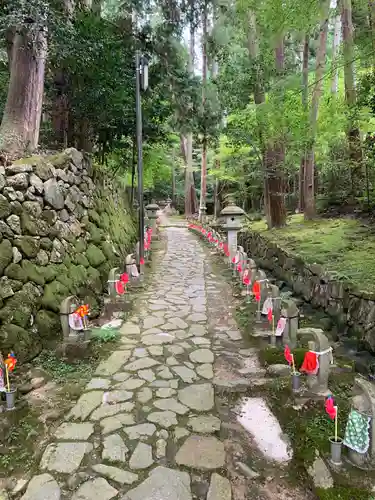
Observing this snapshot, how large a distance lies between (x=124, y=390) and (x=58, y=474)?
121cm

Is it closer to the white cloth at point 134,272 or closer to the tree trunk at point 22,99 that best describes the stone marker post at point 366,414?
the white cloth at point 134,272

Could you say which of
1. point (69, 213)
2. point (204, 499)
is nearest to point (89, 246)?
point (69, 213)

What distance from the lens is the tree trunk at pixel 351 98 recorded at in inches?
308

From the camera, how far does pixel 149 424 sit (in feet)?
10.6

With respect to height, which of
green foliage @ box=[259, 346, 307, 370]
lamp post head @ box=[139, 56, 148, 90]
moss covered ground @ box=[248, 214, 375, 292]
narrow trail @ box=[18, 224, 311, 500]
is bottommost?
narrow trail @ box=[18, 224, 311, 500]

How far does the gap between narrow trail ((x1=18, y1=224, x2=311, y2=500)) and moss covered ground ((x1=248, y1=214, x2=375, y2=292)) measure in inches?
91.6

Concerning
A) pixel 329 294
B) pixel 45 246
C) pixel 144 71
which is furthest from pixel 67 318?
pixel 144 71

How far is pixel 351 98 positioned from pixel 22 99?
8054mm

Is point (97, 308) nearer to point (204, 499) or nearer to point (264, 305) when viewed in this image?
point (264, 305)

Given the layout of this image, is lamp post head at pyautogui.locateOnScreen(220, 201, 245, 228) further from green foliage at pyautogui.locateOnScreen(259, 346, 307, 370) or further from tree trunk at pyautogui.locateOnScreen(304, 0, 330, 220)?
green foliage at pyautogui.locateOnScreen(259, 346, 307, 370)

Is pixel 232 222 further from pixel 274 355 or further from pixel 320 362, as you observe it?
pixel 320 362

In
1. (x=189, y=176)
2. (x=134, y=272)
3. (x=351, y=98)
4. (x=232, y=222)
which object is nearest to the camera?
(x=134, y=272)

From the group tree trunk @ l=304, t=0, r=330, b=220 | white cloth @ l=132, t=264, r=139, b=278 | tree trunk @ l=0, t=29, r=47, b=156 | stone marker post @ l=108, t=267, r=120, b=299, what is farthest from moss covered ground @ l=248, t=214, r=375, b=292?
tree trunk @ l=0, t=29, r=47, b=156

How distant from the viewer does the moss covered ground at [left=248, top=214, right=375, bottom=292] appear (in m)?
6.07
